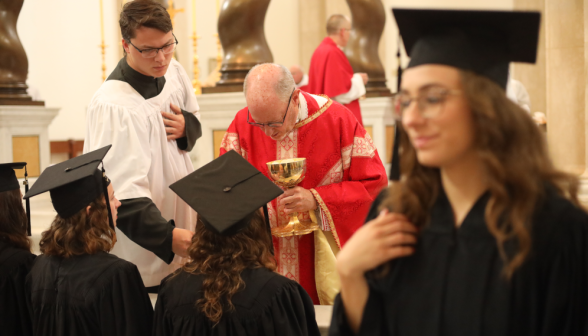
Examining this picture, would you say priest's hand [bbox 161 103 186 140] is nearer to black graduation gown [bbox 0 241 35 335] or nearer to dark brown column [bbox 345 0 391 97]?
black graduation gown [bbox 0 241 35 335]

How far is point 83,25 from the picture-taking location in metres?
13.8

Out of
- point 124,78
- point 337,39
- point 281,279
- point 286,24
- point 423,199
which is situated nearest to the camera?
point 423,199

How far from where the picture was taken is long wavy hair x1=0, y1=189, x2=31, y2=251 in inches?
122

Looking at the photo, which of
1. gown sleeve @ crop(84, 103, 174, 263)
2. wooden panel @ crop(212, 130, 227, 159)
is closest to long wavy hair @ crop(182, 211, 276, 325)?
gown sleeve @ crop(84, 103, 174, 263)

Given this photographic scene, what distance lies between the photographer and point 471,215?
138cm

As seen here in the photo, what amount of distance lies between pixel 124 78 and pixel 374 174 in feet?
4.63

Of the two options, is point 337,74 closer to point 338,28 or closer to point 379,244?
point 338,28

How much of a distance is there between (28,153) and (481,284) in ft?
20.8

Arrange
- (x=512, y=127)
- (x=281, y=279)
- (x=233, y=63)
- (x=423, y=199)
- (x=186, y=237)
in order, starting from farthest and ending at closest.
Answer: (x=233, y=63) < (x=186, y=237) < (x=281, y=279) < (x=423, y=199) < (x=512, y=127)

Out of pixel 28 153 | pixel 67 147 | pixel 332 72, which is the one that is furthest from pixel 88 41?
pixel 332 72

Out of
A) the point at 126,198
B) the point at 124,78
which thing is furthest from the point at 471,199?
the point at 124,78

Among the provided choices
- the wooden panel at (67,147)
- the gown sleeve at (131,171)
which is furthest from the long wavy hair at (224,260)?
the wooden panel at (67,147)

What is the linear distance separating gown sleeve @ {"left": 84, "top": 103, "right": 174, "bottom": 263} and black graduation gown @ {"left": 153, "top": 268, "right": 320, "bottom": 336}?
41cm

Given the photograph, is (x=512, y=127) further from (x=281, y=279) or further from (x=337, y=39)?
(x=337, y=39)
